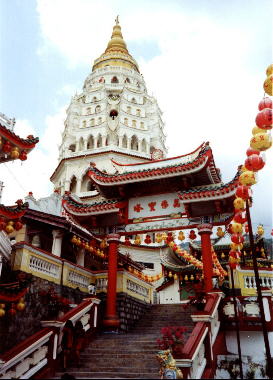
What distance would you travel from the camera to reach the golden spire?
47.5 m

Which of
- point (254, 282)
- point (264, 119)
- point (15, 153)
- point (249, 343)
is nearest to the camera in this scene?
point (264, 119)

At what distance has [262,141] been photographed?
345 inches

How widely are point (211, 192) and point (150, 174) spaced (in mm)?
2775

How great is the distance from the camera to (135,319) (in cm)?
1648

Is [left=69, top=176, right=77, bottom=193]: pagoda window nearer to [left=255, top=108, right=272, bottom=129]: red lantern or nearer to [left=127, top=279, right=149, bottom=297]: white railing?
[left=127, top=279, right=149, bottom=297]: white railing

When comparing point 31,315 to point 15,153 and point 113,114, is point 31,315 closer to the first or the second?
point 15,153

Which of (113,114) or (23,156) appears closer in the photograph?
(23,156)

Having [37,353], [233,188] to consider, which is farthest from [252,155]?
[37,353]

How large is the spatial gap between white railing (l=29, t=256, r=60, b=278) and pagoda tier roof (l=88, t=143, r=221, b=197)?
14.3 feet

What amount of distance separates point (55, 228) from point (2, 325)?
9.07 meters

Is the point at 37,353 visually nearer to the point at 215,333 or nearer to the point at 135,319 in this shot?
the point at 215,333

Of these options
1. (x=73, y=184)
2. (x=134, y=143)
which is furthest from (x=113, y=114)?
(x=73, y=184)

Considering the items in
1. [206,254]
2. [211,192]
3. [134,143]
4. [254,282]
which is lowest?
[254,282]

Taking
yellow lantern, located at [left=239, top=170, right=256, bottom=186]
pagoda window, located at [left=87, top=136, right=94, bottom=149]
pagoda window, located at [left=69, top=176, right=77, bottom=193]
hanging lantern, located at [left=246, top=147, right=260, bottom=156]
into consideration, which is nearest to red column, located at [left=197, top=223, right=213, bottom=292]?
yellow lantern, located at [left=239, top=170, right=256, bottom=186]
